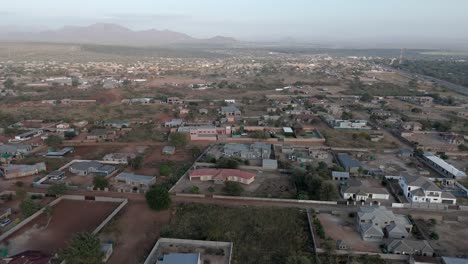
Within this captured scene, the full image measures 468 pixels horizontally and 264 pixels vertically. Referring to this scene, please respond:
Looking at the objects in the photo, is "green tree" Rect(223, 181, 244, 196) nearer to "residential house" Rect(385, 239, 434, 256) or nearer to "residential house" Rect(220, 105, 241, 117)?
"residential house" Rect(385, 239, 434, 256)

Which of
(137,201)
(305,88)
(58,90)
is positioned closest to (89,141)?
(137,201)

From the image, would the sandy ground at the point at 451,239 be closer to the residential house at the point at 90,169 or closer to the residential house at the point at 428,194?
the residential house at the point at 428,194

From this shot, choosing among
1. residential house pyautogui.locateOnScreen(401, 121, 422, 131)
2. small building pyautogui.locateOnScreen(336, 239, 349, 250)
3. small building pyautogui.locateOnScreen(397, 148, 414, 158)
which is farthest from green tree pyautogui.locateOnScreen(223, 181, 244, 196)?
residential house pyautogui.locateOnScreen(401, 121, 422, 131)

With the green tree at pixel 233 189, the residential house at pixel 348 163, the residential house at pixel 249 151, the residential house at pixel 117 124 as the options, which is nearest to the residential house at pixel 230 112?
the residential house at pixel 117 124

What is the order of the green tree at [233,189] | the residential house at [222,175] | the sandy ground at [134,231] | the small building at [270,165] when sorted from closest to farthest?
1. the sandy ground at [134,231]
2. the green tree at [233,189]
3. the residential house at [222,175]
4. the small building at [270,165]

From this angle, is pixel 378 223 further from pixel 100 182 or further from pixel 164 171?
pixel 100 182

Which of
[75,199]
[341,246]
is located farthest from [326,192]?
[75,199]

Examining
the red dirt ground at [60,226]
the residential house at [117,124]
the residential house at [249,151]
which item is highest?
the residential house at [117,124]
